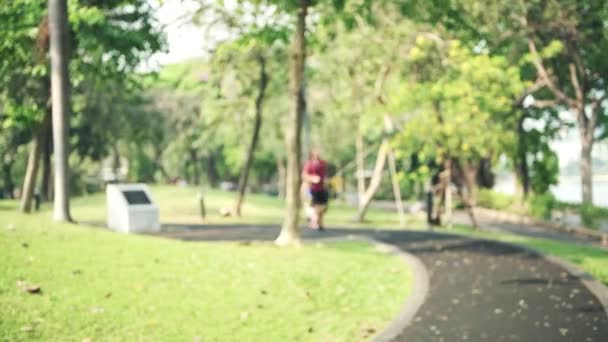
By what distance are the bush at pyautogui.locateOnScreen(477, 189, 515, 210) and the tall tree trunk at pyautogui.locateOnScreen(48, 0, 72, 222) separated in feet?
93.7

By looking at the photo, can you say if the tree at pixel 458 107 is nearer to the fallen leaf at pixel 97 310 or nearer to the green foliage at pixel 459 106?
the green foliage at pixel 459 106

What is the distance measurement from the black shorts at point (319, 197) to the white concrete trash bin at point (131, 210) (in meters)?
4.30

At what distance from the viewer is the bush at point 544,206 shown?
30516 mm

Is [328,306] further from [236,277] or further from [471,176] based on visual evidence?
[471,176]

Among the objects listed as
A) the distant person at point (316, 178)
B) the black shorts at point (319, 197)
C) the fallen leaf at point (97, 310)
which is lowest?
the fallen leaf at point (97, 310)

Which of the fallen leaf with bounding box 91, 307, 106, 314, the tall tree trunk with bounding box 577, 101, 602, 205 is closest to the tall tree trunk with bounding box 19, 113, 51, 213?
the fallen leaf with bounding box 91, 307, 106, 314

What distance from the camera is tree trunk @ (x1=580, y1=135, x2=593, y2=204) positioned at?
28734 mm

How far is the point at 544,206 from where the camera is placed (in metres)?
30.7

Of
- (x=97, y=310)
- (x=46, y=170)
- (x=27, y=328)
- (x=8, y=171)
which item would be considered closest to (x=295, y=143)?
(x=97, y=310)

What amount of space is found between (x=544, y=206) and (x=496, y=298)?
2226 centimetres

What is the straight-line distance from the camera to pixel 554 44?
81.6 feet

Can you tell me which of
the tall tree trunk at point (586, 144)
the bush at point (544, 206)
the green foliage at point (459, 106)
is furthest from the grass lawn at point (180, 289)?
the bush at point (544, 206)

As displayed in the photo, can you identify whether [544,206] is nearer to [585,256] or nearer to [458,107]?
[458,107]

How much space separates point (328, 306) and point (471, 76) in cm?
1352
